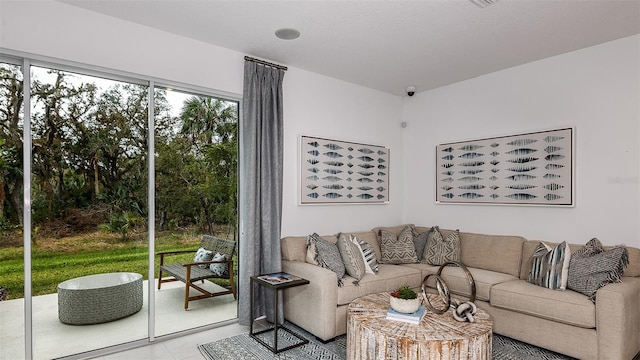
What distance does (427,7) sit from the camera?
2699 millimetres

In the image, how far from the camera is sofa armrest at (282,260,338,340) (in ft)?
10.2

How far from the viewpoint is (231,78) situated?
11.7 ft

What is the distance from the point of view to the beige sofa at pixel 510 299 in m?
2.63

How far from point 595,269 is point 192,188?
3.48 metres

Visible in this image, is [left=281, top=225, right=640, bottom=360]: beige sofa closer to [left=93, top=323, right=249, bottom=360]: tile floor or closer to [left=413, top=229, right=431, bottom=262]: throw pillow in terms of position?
[left=413, top=229, right=431, bottom=262]: throw pillow

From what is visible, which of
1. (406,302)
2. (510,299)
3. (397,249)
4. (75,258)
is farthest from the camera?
(397,249)

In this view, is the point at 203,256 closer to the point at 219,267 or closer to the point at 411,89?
the point at 219,267

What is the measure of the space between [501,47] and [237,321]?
3.70m

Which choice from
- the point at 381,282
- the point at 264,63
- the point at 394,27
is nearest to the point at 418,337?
the point at 381,282

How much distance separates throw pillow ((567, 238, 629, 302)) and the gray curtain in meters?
2.58

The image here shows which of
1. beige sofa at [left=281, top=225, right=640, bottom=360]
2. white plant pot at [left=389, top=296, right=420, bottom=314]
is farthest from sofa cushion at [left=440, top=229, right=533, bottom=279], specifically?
white plant pot at [left=389, top=296, right=420, bottom=314]

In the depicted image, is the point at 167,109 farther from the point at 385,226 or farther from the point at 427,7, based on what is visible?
the point at 385,226

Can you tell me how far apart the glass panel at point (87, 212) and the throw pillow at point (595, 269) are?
3.59 metres

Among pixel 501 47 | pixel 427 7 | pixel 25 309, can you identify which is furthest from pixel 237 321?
pixel 501 47
